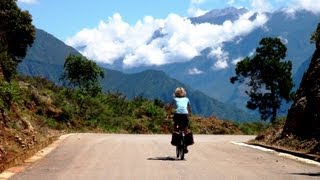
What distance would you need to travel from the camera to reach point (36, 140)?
824 inches

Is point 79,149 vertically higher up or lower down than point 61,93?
lower down

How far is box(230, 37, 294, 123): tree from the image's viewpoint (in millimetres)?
64938

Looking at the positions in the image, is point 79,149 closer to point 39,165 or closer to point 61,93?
point 39,165

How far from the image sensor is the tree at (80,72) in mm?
53656

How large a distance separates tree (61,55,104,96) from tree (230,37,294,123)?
773 inches

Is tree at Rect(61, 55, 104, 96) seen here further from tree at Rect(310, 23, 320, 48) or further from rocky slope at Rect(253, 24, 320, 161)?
Answer: rocky slope at Rect(253, 24, 320, 161)

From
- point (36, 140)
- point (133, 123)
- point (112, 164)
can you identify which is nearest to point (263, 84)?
point (133, 123)

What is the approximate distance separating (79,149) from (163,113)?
29.3 m

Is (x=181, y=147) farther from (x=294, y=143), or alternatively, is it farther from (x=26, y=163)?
(x=294, y=143)

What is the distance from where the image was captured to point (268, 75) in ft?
216

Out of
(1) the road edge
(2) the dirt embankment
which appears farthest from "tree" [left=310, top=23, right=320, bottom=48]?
(1) the road edge

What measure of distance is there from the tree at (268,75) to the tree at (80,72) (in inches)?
773

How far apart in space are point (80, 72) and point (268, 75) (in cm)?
2171

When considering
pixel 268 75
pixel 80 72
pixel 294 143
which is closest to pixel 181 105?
pixel 294 143
